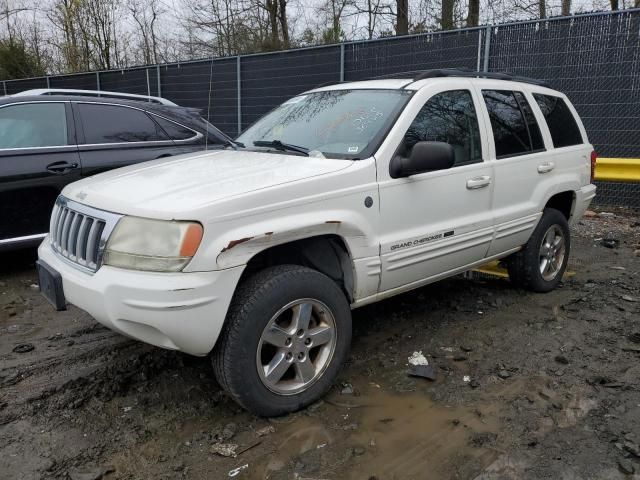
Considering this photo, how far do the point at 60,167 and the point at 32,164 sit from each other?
23 centimetres

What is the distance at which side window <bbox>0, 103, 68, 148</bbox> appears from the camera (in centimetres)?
507

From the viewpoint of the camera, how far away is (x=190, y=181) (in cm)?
300

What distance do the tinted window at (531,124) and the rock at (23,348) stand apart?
410 centimetres

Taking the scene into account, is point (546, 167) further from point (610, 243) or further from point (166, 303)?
point (166, 303)

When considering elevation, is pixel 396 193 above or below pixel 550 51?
below

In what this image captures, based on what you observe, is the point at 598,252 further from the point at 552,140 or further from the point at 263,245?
the point at 263,245

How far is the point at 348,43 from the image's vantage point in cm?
1059

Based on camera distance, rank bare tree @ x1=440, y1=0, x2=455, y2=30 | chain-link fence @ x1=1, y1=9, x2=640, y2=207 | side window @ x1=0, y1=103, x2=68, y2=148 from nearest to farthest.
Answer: side window @ x1=0, y1=103, x2=68, y2=148 → chain-link fence @ x1=1, y1=9, x2=640, y2=207 → bare tree @ x1=440, y1=0, x2=455, y2=30

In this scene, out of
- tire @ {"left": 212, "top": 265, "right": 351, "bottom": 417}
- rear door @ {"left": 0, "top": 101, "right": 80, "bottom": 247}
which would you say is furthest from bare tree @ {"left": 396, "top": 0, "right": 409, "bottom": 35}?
tire @ {"left": 212, "top": 265, "right": 351, "bottom": 417}

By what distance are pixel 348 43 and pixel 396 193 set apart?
802cm

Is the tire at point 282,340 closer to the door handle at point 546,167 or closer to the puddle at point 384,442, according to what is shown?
the puddle at point 384,442

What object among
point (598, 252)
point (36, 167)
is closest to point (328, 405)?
point (36, 167)

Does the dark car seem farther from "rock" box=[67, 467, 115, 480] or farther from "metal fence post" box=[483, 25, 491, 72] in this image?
"metal fence post" box=[483, 25, 491, 72]

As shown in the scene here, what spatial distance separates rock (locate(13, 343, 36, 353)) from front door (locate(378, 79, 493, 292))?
249 cm
